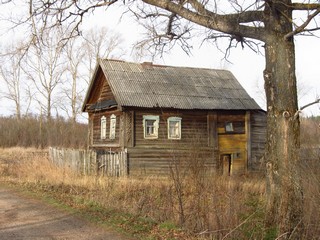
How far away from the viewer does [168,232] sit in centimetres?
768

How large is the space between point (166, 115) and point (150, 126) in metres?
0.99

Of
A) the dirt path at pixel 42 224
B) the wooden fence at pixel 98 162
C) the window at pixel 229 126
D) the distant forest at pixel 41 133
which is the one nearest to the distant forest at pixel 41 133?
the distant forest at pixel 41 133

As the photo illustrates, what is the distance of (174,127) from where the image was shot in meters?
21.9

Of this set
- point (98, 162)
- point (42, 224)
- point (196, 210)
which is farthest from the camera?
point (98, 162)

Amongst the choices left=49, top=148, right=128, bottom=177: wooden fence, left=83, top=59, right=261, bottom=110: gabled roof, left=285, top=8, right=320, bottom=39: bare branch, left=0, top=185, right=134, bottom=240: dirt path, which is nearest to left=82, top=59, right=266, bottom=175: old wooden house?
left=83, top=59, right=261, bottom=110: gabled roof

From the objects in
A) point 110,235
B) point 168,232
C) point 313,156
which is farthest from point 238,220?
point 110,235

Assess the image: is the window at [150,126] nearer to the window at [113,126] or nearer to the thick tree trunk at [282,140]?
the window at [113,126]

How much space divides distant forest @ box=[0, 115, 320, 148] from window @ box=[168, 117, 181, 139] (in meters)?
17.7

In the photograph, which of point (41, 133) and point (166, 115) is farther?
point (41, 133)

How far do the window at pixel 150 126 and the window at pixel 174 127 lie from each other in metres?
0.75

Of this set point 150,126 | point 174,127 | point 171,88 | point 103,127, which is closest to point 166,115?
point 174,127

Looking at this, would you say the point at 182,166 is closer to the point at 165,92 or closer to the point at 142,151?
the point at 142,151

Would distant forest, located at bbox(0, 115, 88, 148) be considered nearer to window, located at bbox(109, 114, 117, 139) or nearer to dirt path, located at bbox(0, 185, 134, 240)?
window, located at bbox(109, 114, 117, 139)

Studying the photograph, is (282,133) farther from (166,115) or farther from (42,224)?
(166,115)
